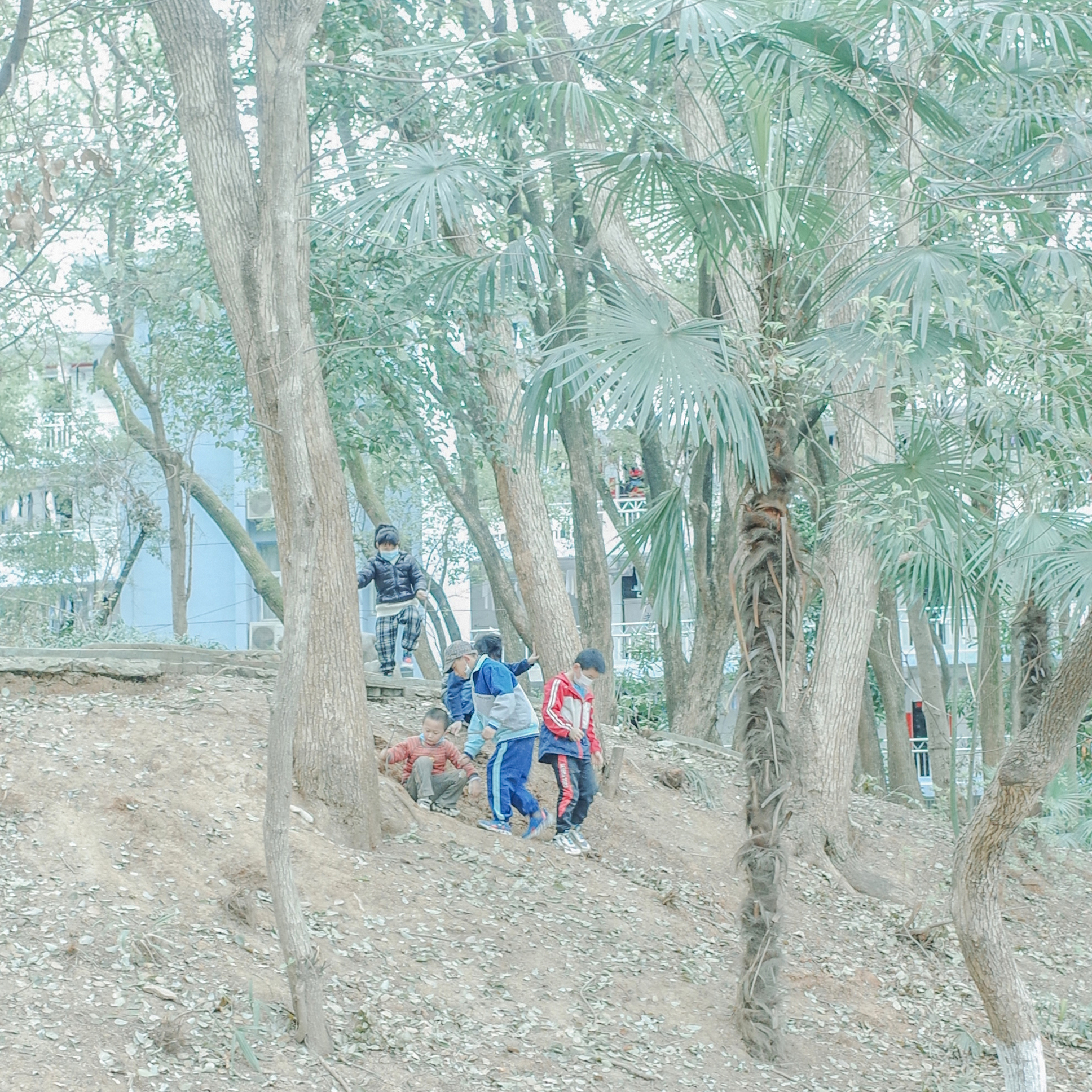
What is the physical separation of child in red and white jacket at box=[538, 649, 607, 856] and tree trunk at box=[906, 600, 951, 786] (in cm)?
779

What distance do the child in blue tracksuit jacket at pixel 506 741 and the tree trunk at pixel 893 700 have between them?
745 centimetres

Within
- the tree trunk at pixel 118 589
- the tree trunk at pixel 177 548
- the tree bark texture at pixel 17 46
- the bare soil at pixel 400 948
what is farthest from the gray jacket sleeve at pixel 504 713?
the tree trunk at pixel 177 548

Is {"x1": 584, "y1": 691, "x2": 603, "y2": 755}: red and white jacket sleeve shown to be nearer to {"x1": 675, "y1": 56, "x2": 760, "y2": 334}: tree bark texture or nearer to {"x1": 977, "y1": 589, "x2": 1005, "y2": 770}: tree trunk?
{"x1": 675, "y1": 56, "x2": 760, "y2": 334}: tree bark texture

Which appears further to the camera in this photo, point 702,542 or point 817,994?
point 702,542

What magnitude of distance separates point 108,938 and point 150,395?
481 inches

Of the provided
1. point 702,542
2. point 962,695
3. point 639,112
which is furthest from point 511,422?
point 962,695

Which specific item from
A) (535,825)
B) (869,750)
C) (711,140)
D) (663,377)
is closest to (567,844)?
(535,825)

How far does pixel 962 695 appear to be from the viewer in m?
18.4

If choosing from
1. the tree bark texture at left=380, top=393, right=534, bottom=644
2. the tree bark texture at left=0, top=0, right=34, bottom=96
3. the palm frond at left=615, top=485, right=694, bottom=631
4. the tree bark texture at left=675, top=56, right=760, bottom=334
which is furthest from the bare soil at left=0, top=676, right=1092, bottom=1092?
the tree bark texture at left=675, top=56, right=760, bottom=334

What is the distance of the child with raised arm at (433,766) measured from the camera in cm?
859

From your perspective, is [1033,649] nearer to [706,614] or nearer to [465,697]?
[706,614]

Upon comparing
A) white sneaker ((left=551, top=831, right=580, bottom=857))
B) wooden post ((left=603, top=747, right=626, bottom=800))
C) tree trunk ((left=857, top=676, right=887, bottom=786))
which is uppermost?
wooden post ((left=603, top=747, right=626, bottom=800))

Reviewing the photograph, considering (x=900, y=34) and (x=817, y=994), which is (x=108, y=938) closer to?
(x=817, y=994)

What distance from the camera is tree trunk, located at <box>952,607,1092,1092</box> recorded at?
244 inches
